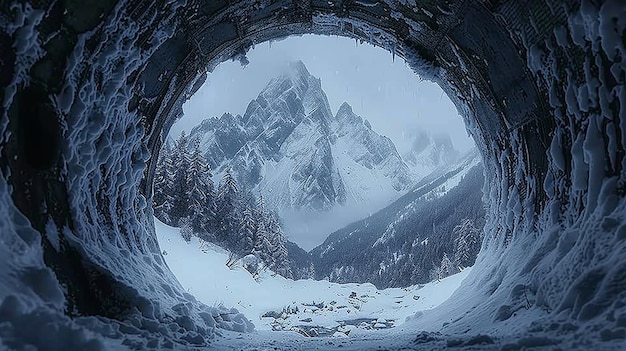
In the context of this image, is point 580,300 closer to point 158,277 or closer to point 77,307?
point 77,307

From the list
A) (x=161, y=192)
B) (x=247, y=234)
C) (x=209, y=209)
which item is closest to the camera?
(x=161, y=192)

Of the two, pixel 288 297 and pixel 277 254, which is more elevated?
pixel 277 254

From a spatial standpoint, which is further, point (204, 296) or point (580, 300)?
point (204, 296)

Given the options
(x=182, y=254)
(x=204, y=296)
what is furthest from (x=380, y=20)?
(x=182, y=254)

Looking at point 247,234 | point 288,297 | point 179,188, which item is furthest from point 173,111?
point 247,234

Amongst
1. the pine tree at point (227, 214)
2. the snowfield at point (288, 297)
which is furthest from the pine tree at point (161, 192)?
the pine tree at point (227, 214)

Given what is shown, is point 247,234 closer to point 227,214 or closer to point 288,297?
point 227,214

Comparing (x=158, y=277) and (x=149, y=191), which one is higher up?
(x=149, y=191)
